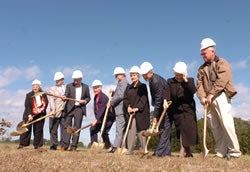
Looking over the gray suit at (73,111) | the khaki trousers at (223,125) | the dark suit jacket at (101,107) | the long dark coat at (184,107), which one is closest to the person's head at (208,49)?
the long dark coat at (184,107)

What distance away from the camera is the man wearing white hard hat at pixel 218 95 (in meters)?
7.39

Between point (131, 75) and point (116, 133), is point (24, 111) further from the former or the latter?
point (131, 75)

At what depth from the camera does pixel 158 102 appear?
8.33 m

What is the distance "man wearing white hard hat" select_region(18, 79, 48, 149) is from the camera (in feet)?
38.0

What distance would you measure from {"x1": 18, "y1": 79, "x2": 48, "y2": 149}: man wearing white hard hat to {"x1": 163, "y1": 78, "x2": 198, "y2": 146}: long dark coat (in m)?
4.98

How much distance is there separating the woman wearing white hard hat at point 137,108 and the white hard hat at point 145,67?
0.84m

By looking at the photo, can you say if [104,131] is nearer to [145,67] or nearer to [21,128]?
[21,128]

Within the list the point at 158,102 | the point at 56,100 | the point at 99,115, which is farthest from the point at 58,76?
the point at 158,102

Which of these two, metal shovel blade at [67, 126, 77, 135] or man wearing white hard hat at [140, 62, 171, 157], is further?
metal shovel blade at [67, 126, 77, 135]

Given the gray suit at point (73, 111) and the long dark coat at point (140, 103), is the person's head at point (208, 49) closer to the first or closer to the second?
the long dark coat at point (140, 103)

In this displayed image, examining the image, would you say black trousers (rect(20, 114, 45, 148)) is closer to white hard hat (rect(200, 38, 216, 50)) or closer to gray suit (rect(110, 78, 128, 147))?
gray suit (rect(110, 78, 128, 147))

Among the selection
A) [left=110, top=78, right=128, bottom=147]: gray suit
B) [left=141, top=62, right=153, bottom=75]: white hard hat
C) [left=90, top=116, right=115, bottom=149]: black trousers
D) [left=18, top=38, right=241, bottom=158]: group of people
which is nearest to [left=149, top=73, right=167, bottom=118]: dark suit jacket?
[left=18, top=38, right=241, bottom=158]: group of people

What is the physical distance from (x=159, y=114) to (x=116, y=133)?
5.93 ft

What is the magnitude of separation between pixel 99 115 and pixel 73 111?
0.74 metres
